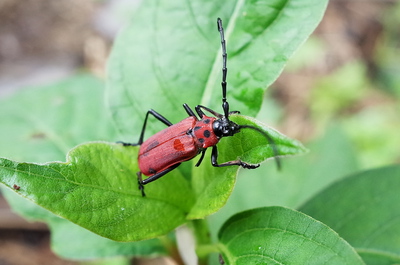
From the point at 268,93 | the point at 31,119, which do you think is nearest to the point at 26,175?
the point at 31,119

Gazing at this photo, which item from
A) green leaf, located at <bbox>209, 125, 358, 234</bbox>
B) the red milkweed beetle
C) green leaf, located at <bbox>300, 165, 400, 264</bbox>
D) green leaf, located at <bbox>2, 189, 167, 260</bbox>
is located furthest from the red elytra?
green leaf, located at <bbox>209, 125, 358, 234</bbox>

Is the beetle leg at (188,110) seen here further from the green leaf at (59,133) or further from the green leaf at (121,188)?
the green leaf at (59,133)

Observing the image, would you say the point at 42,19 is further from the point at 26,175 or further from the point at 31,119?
the point at 26,175

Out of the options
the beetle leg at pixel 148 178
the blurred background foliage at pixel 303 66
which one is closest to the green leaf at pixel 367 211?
the beetle leg at pixel 148 178

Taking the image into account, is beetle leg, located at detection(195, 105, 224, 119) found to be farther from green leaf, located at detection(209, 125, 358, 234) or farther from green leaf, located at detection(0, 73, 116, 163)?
green leaf, located at detection(209, 125, 358, 234)

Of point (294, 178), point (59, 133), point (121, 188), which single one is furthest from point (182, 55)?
point (294, 178)
